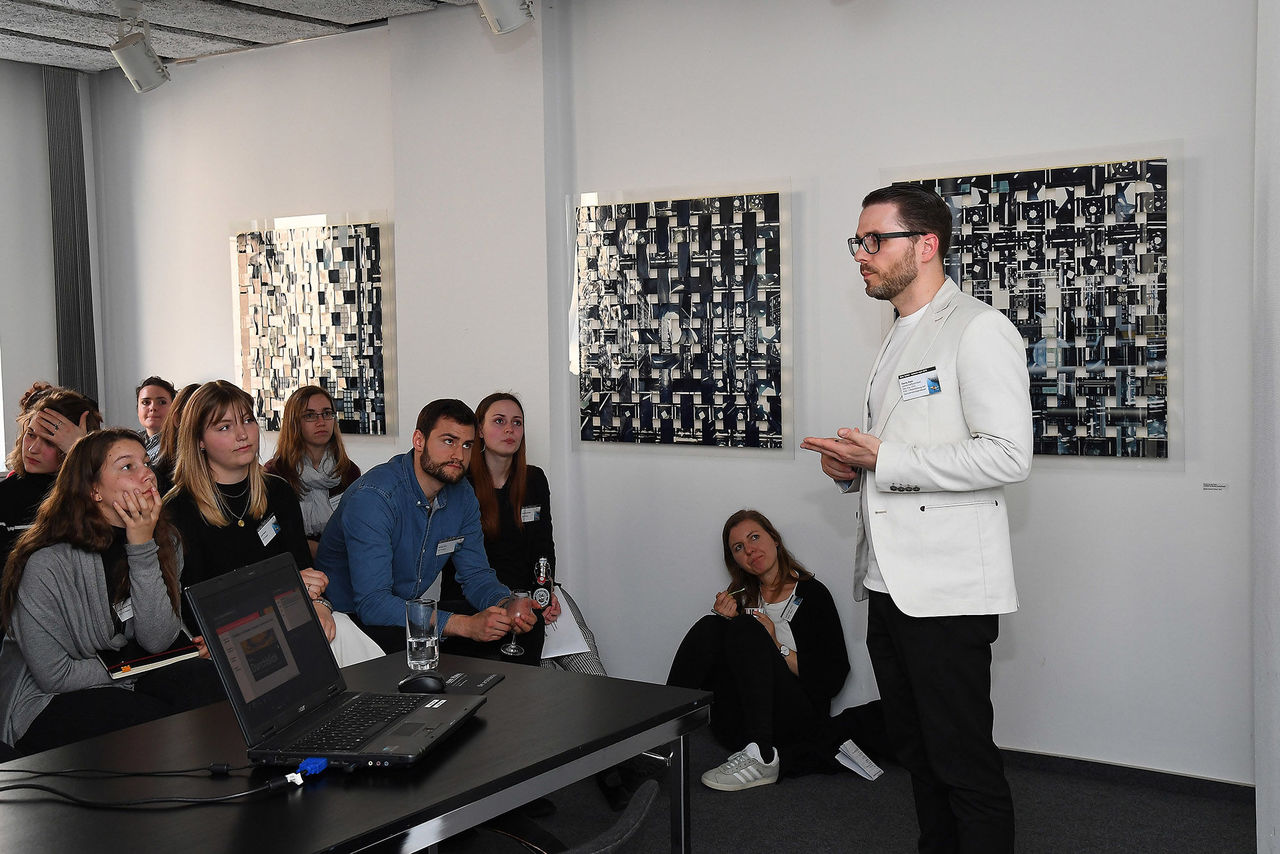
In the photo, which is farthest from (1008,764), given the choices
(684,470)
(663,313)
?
(663,313)

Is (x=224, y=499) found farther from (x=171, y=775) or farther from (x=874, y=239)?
(x=874, y=239)

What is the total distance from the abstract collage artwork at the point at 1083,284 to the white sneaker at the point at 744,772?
1.45m

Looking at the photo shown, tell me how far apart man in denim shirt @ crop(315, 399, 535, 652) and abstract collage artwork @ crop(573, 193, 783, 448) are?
974 mm

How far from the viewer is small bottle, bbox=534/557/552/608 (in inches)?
157

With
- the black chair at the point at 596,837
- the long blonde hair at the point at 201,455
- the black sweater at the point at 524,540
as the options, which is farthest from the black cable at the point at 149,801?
the black sweater at the point at 524,540

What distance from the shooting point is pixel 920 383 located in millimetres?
2600

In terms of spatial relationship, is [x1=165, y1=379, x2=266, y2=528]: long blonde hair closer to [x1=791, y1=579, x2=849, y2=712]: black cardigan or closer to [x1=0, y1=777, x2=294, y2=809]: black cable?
[x1=0, y1=777, x2=294, y2=809]: black cable

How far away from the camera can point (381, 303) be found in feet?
17.5

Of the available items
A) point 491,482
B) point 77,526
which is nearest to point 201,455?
point 77,526

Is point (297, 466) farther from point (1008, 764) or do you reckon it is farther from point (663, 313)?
point (1008, 764)

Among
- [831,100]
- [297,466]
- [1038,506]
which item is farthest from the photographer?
[297,466]

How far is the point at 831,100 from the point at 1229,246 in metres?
1.50

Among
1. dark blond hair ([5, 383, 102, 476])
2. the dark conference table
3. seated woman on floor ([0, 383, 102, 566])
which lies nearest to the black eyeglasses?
the dark conference table

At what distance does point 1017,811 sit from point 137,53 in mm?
4644
